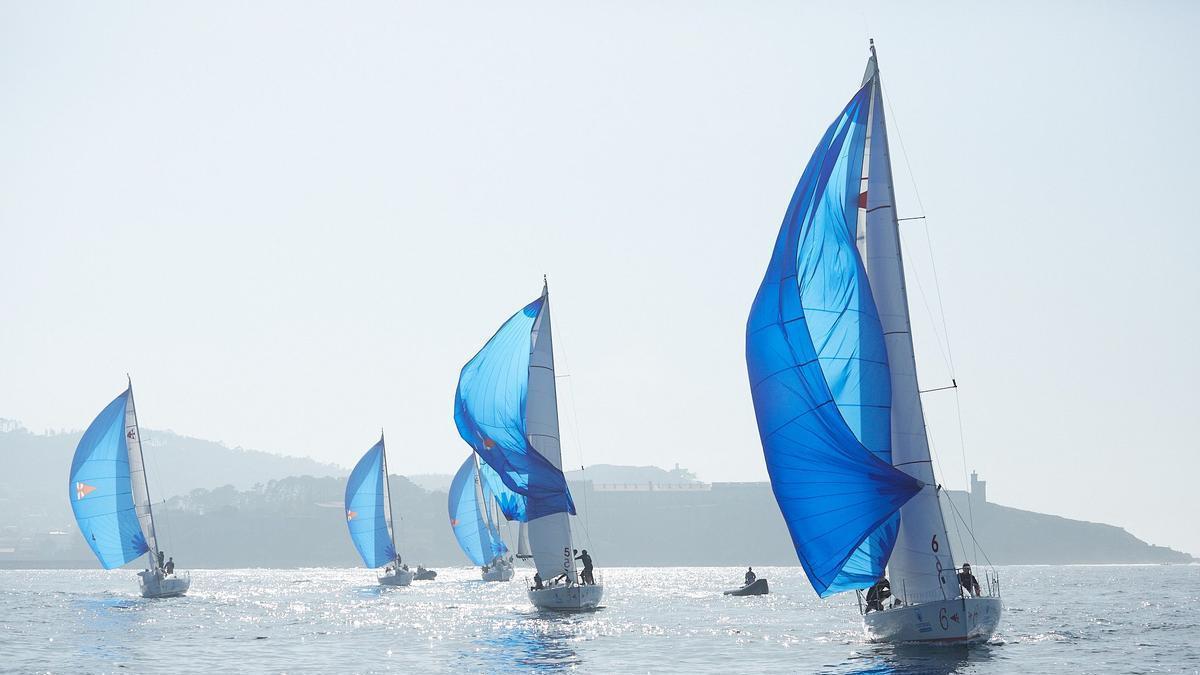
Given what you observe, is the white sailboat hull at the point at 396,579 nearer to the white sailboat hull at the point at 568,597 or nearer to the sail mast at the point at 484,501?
the sail mast at the point at 484,501

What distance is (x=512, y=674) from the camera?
28.6 m

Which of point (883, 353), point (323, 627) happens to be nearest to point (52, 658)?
point (323, 627)

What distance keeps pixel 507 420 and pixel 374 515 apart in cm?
4121

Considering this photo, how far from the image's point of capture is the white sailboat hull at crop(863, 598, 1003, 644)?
92.4ft

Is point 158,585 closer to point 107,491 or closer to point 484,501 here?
point 107,491

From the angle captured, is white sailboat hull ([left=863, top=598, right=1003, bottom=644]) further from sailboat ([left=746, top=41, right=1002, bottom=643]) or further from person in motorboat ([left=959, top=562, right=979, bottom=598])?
person in motorboat ([left=959, top=562, right=979, bottom=598])

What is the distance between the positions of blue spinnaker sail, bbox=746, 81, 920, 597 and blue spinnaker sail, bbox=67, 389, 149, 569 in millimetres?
41656

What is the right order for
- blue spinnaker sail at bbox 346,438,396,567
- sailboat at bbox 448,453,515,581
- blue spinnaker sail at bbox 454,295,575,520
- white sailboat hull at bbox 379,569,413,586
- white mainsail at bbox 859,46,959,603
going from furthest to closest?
sailboat at bbox 448,453,515,581 → blue spinnaker sail at bbox 346,438,396,567 → white sailboat hull at bbox 379,569,413,586 → blue spinnaker sail at bbox 454,295,575,520 → white mainsail at bbox 859,46,959,603

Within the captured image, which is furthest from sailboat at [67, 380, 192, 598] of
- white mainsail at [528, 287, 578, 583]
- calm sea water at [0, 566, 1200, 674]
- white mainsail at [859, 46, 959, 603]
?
white mainsail at [859, 46, 959, 603]

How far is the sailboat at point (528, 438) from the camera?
44.8 metres

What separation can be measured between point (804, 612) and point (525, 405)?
47.3 feet

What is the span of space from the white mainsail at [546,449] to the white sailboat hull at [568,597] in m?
0.46

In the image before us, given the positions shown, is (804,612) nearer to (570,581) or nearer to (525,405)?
(570,581)

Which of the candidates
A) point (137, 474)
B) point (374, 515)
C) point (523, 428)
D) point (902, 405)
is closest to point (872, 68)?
point (902, 405)
